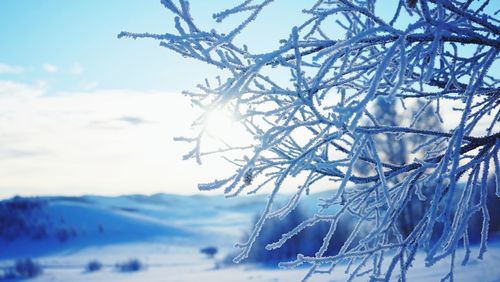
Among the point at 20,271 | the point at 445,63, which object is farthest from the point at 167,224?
the point at 445,63

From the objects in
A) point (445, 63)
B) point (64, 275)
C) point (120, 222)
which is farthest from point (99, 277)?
point (120, 222)

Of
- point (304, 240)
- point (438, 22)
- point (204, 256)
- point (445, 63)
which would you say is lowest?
point (204, 256)

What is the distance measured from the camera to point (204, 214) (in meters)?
94.2

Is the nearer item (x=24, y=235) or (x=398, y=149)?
(x=398, y=149)

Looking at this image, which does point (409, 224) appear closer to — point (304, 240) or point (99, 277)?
point (304, 240)

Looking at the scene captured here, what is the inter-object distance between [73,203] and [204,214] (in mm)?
28127

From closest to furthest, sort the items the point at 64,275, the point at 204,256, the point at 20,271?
the point at 64,275 → the point at 20,271 → the point at 204,256

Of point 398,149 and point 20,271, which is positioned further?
point 20,271

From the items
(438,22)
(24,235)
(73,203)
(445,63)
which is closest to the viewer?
(438,22)

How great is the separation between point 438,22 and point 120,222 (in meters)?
69.6

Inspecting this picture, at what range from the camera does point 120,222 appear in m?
66.9

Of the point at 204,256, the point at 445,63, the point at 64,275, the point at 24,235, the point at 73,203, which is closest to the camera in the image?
the point at 445,63

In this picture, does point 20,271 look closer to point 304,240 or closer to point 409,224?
point 304,240

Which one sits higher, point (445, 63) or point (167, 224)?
point (445, 63)
